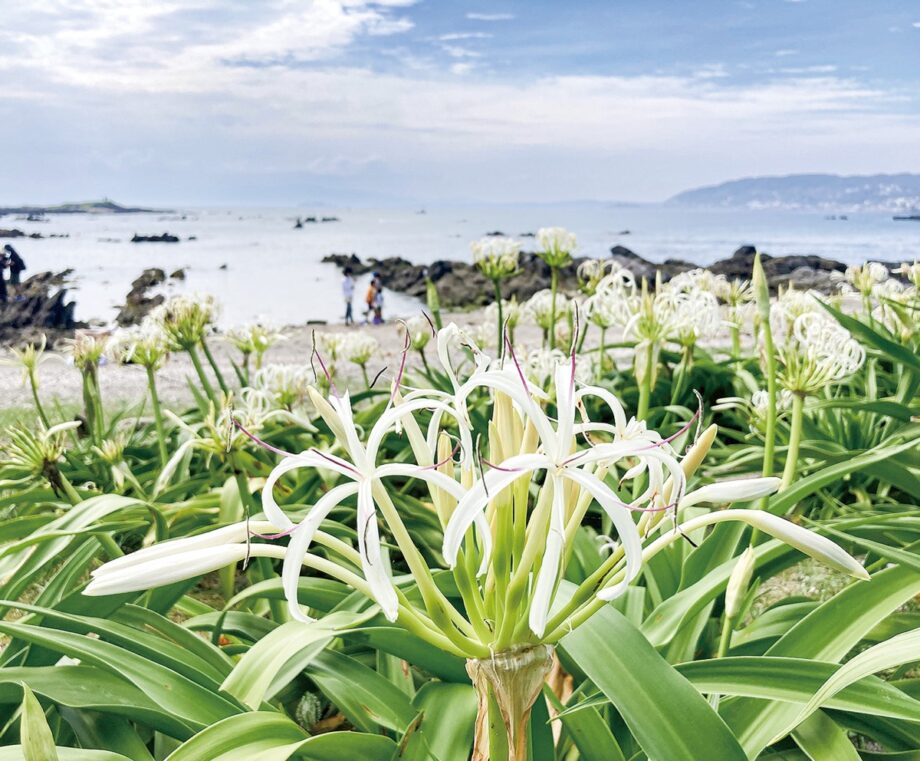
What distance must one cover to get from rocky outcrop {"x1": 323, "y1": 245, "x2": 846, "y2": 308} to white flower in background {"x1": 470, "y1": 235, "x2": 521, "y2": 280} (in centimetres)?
1787

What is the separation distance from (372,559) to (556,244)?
406 cm

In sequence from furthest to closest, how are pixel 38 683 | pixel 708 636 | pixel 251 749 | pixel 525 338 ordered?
pixel 525 338
pixel 708 636
pixel 38 683
pixel 251 749

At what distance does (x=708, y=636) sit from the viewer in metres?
2.21

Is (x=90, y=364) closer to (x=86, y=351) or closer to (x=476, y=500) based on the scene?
(x=86, y=351)

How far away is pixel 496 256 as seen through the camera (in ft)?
16.4

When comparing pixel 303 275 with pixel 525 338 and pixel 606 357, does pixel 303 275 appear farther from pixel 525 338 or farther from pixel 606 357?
pixel 606 357

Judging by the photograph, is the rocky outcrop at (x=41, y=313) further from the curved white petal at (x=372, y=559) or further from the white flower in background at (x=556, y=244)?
the curved white petal at (x=372, y=559)

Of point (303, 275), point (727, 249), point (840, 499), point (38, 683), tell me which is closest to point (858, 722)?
point (38, 683)

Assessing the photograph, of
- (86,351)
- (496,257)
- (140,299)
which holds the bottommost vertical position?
(140,299)

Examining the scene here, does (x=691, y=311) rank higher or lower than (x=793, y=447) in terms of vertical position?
higher

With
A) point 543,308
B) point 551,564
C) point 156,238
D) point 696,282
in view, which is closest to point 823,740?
point 551,564

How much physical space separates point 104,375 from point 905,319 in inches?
304

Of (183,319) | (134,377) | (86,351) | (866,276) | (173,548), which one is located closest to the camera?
(173,548)

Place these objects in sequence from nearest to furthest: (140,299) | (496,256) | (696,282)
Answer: (496,256)
(696,282)
(140,299)
